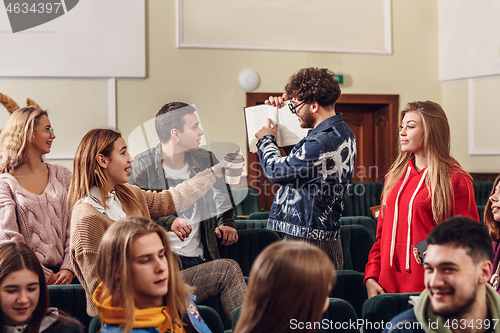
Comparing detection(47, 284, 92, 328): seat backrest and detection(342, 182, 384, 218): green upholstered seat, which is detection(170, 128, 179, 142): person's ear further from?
detection(342, 182, 384, 218): green upholstered seat

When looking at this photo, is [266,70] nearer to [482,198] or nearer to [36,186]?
[482,198]

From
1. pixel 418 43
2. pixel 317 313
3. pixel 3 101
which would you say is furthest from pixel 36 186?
pixel 418 43

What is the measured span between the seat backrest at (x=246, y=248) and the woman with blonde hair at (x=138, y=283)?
2.88 ft

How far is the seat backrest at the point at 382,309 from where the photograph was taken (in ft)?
4.58

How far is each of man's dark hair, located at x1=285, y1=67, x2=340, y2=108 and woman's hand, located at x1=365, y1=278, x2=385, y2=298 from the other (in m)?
0.74

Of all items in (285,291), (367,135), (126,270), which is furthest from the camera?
(367,135)

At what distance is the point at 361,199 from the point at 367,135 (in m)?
1.15

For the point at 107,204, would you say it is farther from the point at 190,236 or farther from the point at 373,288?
the point at 373,288

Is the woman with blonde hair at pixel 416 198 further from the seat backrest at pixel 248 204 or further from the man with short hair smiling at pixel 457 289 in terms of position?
the seat backrest at pixel 248 204

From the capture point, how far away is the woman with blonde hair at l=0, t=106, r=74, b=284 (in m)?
1.99

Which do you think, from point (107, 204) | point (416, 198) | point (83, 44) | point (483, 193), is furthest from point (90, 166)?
point (483, 193)

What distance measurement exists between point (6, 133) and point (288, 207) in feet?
4.55

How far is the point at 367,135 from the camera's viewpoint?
18.8 feet

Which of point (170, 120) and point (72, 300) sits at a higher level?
point (170, 120)
